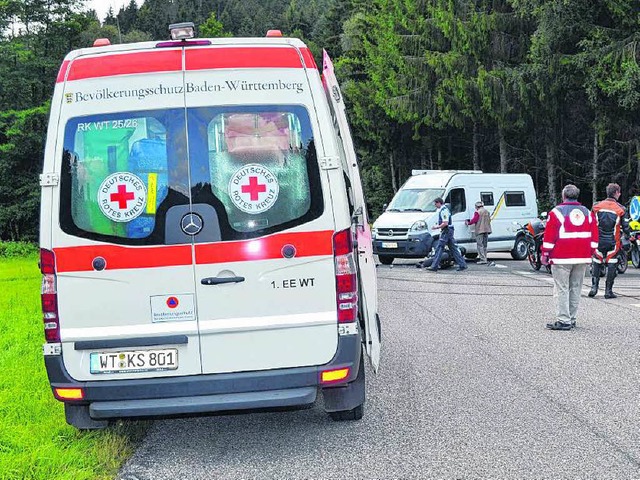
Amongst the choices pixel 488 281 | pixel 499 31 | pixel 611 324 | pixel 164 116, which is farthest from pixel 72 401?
pixel 499 31

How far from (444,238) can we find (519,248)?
535 cm

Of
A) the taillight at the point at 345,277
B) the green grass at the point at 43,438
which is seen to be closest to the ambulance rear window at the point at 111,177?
the taillight at the point at 345,277

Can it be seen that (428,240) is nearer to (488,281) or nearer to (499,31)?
(488,281)

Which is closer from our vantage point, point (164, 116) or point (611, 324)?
point (164, 116)

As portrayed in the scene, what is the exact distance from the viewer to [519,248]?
25.2m

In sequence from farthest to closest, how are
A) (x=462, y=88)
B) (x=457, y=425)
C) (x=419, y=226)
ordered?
1. (x=462, y=88)
2. (x=419, y=226)
3. (x=457, y=425)

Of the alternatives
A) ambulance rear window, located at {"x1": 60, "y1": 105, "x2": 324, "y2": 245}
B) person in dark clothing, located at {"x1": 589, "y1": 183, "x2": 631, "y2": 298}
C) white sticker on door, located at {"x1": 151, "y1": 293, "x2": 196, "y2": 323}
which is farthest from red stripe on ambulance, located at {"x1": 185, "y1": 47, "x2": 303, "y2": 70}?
person in dark clothing, located at {"x1": 589, "y1": 183, "x2": 631, "y2": 298}

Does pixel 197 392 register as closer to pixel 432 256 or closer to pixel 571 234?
pixel 571 234

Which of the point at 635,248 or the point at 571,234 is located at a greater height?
the point at 571,234

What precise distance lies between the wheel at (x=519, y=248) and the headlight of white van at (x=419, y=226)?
393 cm

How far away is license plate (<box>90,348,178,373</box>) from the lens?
17.3ft

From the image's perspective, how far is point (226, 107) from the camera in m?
5.25

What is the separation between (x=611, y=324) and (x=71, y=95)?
809 centimetres

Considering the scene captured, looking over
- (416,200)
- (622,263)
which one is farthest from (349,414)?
(416,200)
